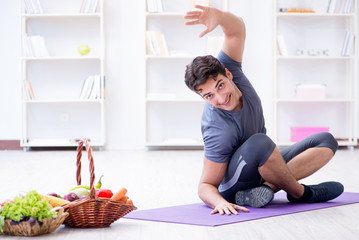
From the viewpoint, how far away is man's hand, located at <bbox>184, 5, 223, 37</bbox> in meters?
1.98

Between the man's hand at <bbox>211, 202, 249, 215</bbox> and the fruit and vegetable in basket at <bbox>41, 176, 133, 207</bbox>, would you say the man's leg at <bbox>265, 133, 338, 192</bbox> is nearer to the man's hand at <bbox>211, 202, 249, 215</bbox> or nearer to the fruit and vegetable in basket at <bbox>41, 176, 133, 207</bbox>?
the man's hand at <bbox>211, 202, 249, 215</bbox>

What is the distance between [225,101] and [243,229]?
516 mm

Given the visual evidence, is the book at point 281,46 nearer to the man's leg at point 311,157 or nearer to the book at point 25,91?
the book at point 25,91

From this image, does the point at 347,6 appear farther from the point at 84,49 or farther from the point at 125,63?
the point at 84,49

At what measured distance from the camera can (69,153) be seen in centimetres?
519

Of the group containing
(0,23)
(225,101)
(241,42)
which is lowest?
(225,101)

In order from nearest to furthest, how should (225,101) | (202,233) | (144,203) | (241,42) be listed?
1. (202,233)
2. (225,101)
3. (241,42)
4. (144,203)

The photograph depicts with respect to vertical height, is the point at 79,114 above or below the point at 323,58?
below

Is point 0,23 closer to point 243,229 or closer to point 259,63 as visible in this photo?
point 259,63

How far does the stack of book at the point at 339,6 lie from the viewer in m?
5.47

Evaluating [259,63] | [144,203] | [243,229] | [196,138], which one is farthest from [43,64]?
[243,229]

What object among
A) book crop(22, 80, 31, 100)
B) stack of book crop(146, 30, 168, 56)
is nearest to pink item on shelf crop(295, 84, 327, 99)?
stack of book crop(146, 30, 168, 56)

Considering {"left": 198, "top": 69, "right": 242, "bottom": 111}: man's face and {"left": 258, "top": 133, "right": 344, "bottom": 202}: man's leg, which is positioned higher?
{"left": 198, "top": 69, "right": 242, "bottom": 111}: man's face

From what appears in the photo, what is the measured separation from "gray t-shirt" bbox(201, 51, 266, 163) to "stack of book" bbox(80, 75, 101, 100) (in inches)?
128
